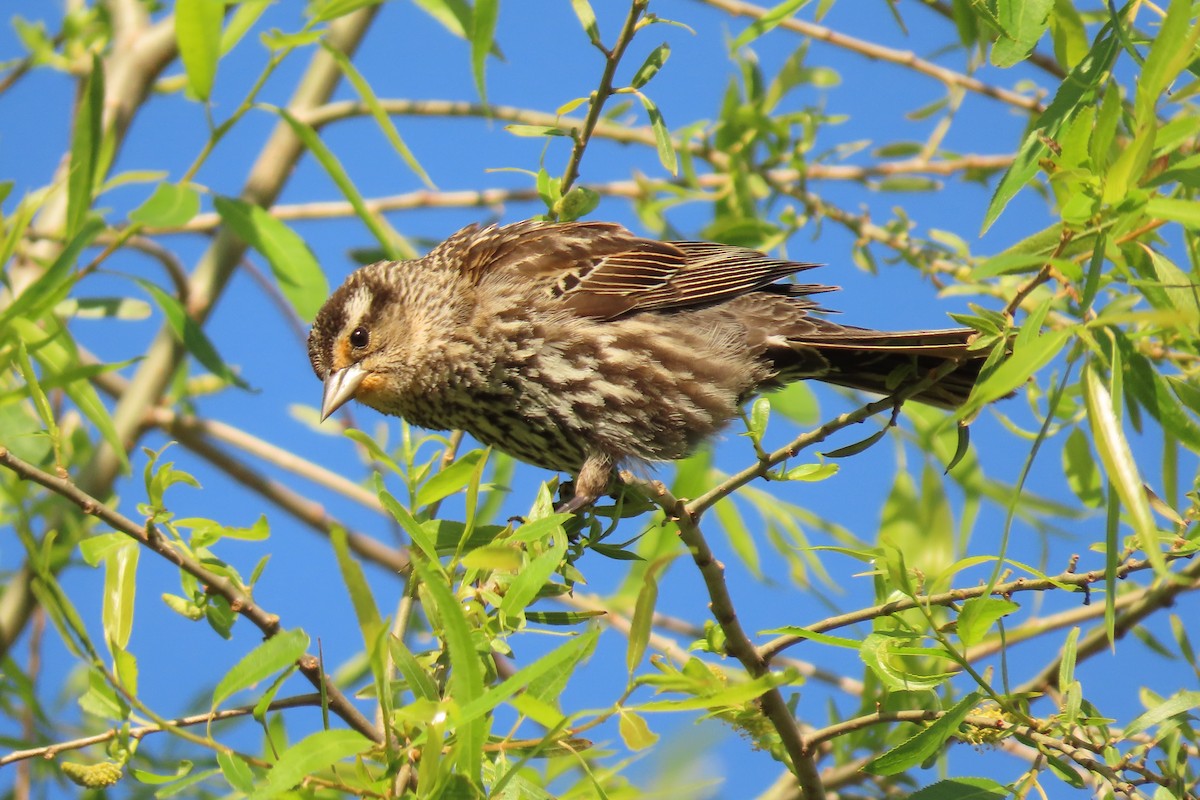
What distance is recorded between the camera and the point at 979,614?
1898 mm

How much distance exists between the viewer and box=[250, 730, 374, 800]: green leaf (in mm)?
1633

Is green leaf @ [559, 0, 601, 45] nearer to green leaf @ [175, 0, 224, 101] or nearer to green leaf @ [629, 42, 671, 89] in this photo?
green leaf @ [629, 42, 671, 89]

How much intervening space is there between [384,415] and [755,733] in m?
1.95

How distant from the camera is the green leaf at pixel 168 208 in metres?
2.68

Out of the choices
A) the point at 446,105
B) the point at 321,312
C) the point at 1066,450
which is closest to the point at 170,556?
the point at 321,312

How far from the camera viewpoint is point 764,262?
357 cm

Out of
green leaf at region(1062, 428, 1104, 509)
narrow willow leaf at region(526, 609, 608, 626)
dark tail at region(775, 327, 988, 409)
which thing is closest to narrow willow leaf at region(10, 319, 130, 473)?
narrow willow leaf at region(526, 609, 608, 626)

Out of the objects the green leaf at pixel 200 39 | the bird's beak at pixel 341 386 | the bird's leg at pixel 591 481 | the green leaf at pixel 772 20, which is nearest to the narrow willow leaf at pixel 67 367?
the green leaf at pixel 200 39

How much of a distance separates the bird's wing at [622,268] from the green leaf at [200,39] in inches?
44.7

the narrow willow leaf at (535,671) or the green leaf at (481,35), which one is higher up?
the green leaf at (481,35)

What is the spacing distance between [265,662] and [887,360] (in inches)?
75.4

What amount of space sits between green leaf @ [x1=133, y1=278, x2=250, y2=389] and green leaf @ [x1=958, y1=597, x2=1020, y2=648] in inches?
74.8

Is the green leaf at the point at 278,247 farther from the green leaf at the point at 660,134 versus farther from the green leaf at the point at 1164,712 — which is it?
the green leaf at the point at 1164,712

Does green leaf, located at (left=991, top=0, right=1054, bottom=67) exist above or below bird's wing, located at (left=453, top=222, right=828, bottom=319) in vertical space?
below
